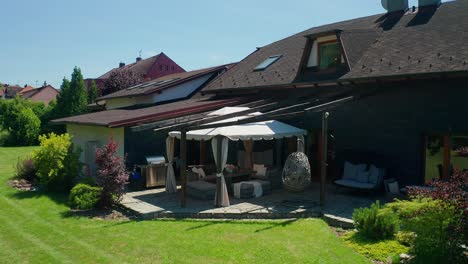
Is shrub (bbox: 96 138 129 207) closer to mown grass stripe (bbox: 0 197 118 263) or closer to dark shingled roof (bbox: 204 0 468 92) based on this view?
mown grass stripe (bbox: 0 197 118 263)

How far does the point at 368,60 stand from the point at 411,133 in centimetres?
320

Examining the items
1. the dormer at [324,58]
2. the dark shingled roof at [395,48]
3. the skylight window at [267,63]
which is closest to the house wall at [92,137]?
the dark shingled roof at [395,48]

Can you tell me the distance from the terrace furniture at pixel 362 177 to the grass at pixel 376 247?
4.00m

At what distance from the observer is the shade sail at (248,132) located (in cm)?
1262

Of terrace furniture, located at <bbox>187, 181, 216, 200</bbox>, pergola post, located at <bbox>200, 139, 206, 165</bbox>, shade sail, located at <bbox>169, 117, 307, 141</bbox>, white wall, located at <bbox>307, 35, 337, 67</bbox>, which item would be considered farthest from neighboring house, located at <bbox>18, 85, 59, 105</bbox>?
shade sail, located at <bbox>169, 117, 307, 141</bbox>

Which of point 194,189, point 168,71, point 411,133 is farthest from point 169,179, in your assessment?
point 168,71

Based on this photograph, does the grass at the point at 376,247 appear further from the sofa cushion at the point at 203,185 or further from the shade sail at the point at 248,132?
the sofa cushion at the point at 203,185

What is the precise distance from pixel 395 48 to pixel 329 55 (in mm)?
2596

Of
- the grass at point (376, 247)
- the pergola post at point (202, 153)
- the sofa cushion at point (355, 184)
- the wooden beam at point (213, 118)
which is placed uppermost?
the wooden beam at point (213, 118)

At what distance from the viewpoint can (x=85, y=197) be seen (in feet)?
40.4

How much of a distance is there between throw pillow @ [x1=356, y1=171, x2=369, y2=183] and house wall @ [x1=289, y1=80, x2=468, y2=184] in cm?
74

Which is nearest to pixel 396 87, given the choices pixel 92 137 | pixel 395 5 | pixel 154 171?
pixel 395 5

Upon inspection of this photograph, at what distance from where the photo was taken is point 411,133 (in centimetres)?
1309

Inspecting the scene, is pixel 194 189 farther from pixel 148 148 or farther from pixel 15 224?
pixel 15 224
